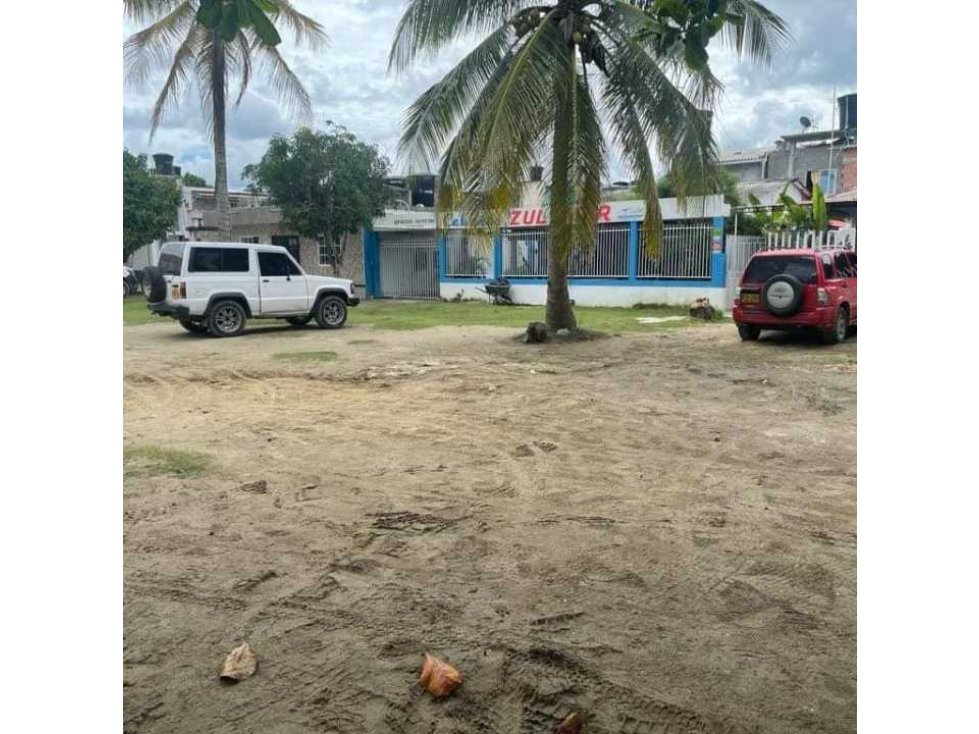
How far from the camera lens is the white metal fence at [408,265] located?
2705 centimetres

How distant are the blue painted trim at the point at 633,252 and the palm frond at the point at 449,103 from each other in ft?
33.0

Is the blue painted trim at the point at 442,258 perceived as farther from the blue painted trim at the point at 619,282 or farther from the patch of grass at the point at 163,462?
the patch of grass at the point at 163,462

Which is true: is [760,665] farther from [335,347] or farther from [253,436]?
[335,347]

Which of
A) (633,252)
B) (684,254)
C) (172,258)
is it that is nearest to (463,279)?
(633,252)

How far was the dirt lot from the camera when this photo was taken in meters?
2.74

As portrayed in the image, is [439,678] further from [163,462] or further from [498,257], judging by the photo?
[498,257]

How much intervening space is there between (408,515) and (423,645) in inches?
62.1

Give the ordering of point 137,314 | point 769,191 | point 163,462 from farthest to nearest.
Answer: point 769,191, point 137,314, point 163,462

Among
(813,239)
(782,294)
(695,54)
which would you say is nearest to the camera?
(695,54)

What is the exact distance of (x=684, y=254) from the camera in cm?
2106

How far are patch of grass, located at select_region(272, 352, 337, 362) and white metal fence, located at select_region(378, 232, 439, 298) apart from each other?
585 inches

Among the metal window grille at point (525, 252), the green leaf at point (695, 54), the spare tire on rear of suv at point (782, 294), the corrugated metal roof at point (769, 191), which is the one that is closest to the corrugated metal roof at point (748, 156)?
the corrugated metal roof at point (769, 191)

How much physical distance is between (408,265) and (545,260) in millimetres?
5842

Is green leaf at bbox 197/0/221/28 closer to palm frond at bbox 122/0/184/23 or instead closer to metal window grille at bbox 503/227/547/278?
palm frond at bbox 122/0/184/23
